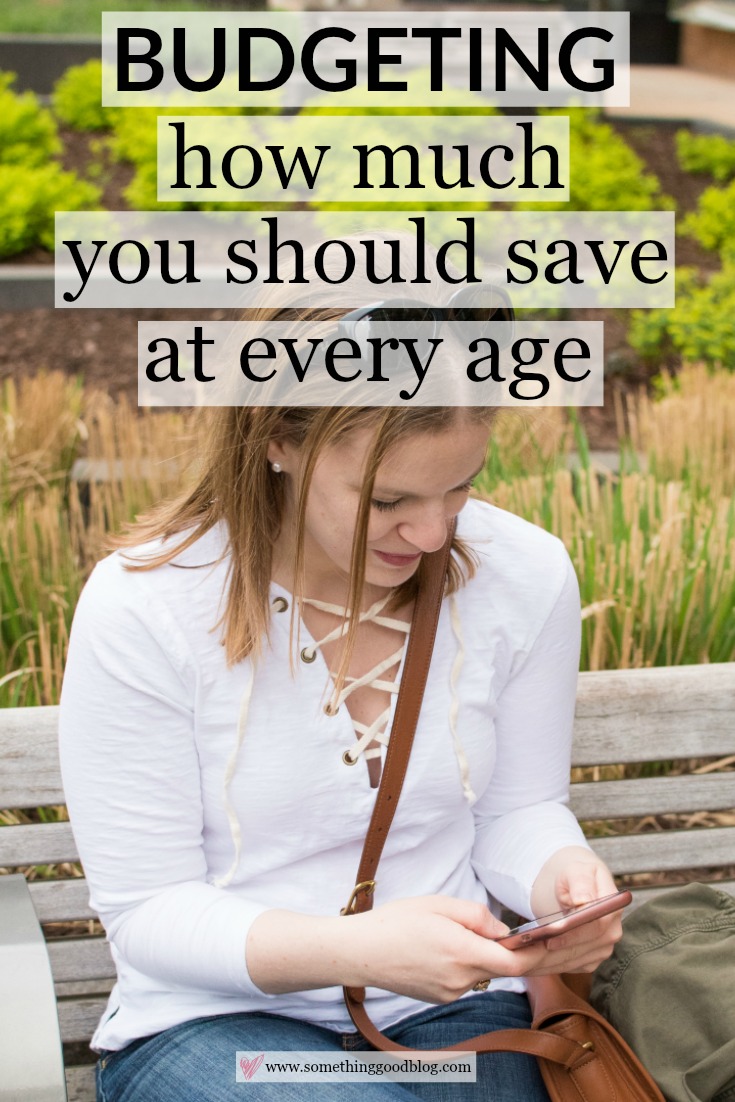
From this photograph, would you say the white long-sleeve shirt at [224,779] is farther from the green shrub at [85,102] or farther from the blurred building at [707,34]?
the blurred building at [707,34]

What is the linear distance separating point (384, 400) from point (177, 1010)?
798mm

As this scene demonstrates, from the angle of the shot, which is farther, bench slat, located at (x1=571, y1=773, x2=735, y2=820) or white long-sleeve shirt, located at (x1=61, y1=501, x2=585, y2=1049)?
bench slat, located at (x1=571, y1=773, x2=735, y2=820)

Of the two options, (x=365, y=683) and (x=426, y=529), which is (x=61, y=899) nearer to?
(x=365, y=683)

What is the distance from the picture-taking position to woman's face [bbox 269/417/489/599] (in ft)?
4.79

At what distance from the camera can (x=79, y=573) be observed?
2.58 m

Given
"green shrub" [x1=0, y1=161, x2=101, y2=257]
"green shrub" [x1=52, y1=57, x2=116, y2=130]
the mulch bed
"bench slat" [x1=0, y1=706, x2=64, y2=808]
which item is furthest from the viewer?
"green shrub" [x1=52, y1=57, x2=116, y2=130]

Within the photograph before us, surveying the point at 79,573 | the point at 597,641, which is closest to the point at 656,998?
the point at 597,641

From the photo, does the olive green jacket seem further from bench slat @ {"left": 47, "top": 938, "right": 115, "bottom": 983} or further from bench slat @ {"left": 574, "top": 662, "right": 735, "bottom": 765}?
bench slat @ {"left": 47, "top": 938, "right": 115, "bottom": 983}

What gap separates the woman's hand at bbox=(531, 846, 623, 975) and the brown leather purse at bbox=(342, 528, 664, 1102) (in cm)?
9

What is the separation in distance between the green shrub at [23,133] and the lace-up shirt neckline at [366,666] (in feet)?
18.7

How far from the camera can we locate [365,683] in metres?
1.65

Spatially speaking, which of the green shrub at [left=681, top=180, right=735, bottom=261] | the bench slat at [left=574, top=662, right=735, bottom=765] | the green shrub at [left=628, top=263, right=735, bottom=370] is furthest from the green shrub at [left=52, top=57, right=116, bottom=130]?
the bench slat at [left=574, top=662, right=735, bottom=765]

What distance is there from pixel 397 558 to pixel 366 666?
7.4 inches

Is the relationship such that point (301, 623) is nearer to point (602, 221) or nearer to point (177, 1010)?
point (177, 1010)
